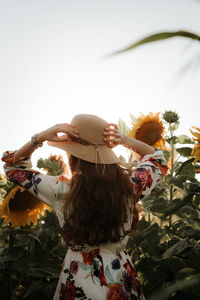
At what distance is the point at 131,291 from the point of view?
1.48 metres

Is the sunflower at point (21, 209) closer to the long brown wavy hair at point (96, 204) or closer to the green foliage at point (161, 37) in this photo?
the long brown wavy hair at point (96, 204)

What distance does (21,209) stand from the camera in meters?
2.31

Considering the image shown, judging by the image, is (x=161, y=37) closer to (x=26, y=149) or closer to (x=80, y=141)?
(x=80, y=141)

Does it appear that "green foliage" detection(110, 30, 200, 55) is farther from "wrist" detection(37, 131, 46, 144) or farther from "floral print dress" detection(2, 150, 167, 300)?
"wrist" detection(37, 131, 46, 144)

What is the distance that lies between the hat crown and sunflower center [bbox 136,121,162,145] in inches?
46.1

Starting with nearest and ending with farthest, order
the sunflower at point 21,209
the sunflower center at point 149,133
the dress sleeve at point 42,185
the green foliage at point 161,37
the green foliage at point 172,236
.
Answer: the green foliage at point 161,37, the dress sleeve at point 42,185, the green foliage at point 172,236, the sunflower at point 21,209, the sunflower center at point 149,133

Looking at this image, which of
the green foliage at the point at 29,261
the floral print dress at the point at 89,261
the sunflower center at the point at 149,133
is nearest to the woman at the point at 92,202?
the floral print dress at the point at 89,261

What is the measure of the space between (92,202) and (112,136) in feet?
1.42

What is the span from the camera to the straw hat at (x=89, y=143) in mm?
1600

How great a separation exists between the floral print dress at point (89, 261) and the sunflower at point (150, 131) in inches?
41.3

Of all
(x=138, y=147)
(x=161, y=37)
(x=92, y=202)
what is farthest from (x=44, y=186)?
(x=161, y=37)

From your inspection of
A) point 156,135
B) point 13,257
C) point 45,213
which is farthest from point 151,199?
point 13,257

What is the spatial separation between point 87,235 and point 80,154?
17.5 inches

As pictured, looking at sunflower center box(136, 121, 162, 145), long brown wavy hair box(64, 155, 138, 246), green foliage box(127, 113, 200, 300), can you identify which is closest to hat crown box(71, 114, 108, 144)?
long brown wavy hair box(64, 155, 138, 246)
